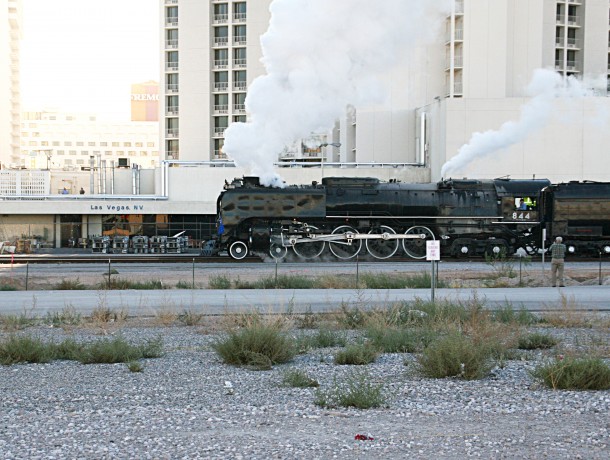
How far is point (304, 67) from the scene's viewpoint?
131ft

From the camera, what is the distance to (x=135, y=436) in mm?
9367

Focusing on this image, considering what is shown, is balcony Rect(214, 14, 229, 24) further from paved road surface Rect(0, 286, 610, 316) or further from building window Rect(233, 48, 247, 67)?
paved road surface Rect(0, 286, 610, 316)

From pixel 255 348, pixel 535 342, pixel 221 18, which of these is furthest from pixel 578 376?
pixel 221 18

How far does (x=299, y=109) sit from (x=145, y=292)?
670 inches

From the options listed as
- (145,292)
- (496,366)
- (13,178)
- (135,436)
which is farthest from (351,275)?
(13,178)

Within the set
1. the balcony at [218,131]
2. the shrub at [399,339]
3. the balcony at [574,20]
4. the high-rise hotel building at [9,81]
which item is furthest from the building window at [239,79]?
the shrub at [399,339]

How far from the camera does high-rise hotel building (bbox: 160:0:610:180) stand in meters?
63.1

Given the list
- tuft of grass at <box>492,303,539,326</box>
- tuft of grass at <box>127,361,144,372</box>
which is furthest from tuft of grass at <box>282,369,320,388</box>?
tuft of grass at <box>492,303,539,326</box>

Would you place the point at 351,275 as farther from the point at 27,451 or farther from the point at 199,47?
the point at 199,47

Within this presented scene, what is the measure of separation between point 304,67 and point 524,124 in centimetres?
1763

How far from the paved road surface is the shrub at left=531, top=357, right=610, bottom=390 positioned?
9052 mm

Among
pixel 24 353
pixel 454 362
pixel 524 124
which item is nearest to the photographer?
pixel 454 362

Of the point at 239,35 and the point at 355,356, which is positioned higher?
the point at 239,35

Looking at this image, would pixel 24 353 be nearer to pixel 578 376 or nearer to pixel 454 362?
pixel 454 362
